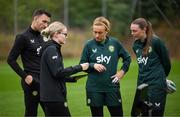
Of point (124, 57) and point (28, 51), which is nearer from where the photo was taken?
point (124, 57)

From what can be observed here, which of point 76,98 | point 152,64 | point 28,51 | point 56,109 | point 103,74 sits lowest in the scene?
point 76,98

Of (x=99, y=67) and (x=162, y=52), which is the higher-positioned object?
(x=162, y=52)

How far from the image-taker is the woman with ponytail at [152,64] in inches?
377

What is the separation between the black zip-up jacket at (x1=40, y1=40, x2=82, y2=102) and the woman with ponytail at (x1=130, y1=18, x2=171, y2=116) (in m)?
1.13

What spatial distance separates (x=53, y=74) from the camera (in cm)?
891

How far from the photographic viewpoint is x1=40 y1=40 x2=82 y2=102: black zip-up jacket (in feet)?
29.2

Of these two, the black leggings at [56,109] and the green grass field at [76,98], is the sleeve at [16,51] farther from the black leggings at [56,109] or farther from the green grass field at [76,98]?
the green grass field at [76,98]

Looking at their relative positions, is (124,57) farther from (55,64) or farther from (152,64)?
(55,64)

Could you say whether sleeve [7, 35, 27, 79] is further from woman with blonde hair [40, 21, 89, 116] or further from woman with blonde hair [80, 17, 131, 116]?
woman with blonde hair [40, 21, 89, 116]

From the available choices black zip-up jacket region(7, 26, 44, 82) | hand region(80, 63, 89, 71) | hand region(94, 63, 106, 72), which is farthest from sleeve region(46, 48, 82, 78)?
black zip-up jacket region(7, 26, 44, 82)

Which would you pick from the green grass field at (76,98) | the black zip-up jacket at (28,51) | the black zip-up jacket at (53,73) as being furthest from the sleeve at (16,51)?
the green grass field at (76,98)

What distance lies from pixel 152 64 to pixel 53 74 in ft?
5.19

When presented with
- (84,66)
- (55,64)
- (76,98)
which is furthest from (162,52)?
(76,98)

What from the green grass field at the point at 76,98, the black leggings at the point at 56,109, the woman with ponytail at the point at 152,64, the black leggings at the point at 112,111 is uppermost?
the woman with ponytail at the point at 152,64
